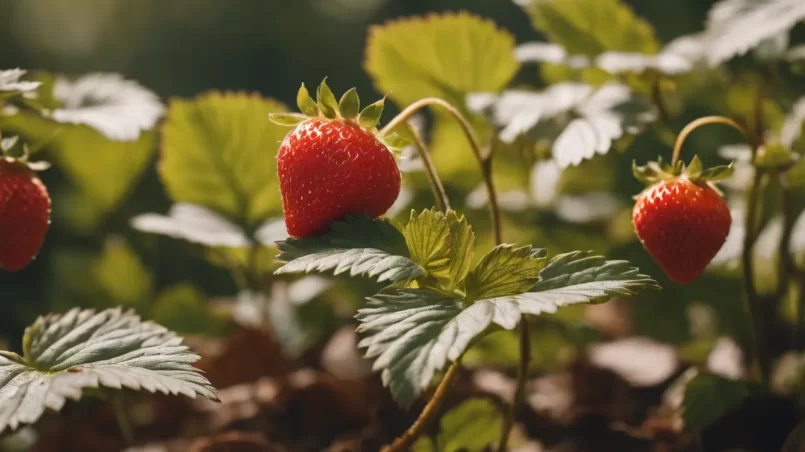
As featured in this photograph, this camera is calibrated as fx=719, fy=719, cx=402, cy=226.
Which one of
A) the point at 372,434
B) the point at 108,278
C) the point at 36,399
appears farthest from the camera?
the point at 108,278

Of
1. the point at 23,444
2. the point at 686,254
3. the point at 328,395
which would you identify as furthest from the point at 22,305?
the point at 686,254

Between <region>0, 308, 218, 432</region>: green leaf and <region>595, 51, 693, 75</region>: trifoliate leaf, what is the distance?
544 mm

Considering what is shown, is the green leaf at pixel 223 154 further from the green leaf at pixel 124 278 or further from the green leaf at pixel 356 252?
the green leaf at pixel 356 252

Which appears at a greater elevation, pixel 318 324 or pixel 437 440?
pixel 437 440

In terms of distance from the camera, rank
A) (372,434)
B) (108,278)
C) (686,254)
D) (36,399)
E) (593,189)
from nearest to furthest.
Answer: (36,399) → (686,254) → (372,434) → (108,278) → (593,189)

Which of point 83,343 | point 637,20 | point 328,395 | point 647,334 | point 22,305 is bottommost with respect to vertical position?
point 22,305

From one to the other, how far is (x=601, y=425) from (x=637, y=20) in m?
0.49

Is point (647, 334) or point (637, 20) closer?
point (637, 20)

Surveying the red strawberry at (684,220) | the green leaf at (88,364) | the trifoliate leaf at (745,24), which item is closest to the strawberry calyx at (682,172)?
the red strawberry at (684,220)

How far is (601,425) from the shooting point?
78 cm

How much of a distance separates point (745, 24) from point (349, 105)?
0.50 meters

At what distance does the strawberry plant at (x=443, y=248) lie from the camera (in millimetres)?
520

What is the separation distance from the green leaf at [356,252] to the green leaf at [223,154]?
366mm

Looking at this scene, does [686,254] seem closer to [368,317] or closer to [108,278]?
[368,317]
